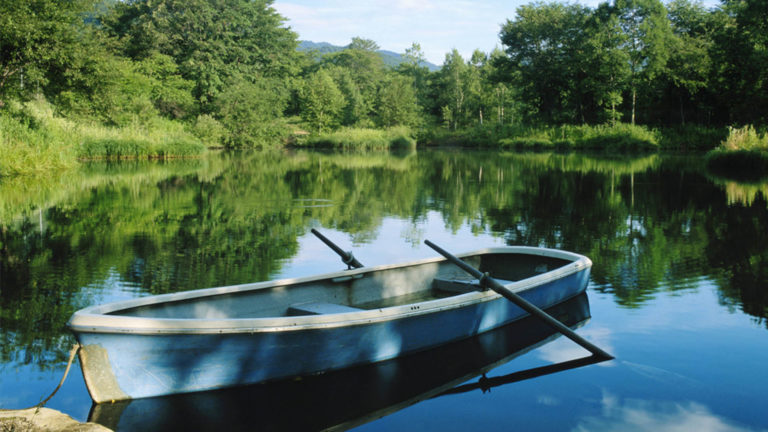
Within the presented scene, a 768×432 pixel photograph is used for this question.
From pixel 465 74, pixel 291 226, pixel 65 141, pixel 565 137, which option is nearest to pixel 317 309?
pixel 291 226

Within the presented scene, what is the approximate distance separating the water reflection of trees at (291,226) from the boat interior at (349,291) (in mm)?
1223

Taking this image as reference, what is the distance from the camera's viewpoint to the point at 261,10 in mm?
60469

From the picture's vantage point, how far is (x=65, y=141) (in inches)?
964

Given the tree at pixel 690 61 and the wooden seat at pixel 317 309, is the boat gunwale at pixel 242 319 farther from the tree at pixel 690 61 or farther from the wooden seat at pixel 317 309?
the tree at pixel 690 61

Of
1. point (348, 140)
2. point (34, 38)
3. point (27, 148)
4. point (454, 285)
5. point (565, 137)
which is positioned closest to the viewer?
point (454, 285)

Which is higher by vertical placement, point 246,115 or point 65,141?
point 246,115

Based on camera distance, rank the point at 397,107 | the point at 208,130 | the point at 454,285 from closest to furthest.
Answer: the point at 454,285, the point at 208,130, the point at 397,107

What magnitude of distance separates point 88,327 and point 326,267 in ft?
16.1

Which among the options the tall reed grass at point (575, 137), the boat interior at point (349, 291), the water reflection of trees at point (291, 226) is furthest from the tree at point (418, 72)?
the boat interior at point (349, 291)

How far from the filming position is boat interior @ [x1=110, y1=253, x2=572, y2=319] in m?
5.04

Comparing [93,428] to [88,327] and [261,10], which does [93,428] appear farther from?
[261,10]

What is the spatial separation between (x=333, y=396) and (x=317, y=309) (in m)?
1.07

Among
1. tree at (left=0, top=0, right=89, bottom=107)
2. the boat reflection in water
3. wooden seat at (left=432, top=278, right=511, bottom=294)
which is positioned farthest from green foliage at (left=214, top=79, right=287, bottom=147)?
the boat reflection in water

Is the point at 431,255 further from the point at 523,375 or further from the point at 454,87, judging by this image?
the point at 454,87
